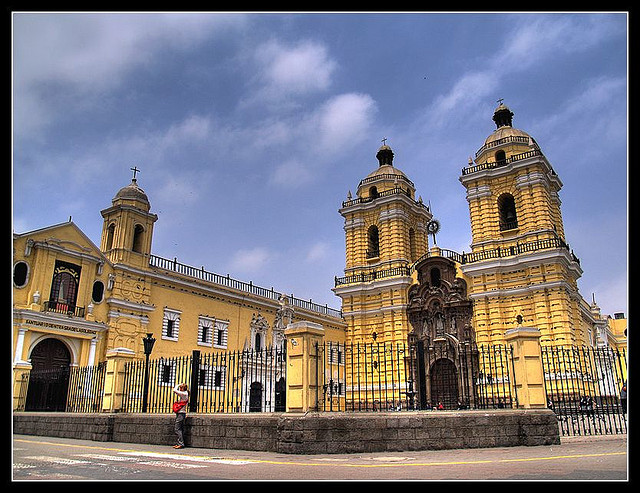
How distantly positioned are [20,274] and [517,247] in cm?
2558

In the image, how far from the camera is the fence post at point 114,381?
14.5 m

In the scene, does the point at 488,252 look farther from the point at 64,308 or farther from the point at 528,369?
the point at 64,308

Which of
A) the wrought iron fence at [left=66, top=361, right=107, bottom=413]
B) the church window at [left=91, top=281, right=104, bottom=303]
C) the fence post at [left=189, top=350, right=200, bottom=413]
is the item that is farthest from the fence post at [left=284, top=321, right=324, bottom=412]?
the church window at [left=91, top=281, right=104, bottom=303]

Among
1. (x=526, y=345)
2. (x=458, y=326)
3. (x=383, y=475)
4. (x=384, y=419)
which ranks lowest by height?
(x=383, y=475)

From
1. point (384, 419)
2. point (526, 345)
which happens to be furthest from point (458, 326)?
point (384, 419)

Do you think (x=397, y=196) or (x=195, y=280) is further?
(x=397, y=196)

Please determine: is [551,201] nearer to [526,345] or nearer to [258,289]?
[258,289]

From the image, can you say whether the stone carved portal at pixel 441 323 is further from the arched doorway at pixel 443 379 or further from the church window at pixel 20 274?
the church window at pixel 20 274

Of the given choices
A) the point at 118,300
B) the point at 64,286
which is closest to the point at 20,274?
the point at 64,286

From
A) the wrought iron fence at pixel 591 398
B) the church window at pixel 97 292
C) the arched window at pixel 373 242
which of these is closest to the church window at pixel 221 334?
the church window at pixel 97 292

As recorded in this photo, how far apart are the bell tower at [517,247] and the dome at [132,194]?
746 inches

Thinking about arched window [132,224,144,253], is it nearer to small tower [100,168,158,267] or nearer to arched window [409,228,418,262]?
small tower [100,168,158,267]

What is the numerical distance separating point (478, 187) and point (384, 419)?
25.4 meters
